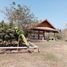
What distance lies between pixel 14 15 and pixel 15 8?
5.43ft

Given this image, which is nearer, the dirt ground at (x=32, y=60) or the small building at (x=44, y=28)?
the dirt ground at (x=32, y=60)

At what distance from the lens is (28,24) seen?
33156mm

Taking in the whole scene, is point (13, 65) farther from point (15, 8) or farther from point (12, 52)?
point (15, 8)

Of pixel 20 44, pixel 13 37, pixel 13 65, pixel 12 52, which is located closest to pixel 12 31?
pixel 13 37

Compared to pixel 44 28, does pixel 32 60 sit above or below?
below

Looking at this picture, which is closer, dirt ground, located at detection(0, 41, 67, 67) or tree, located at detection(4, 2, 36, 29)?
dirt ground, located at detection(0, 41, 67, 67)

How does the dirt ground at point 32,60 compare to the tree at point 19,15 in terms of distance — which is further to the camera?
the tree at point 19,15

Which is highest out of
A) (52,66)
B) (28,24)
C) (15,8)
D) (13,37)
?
(15,8)

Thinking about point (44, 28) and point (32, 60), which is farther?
point (44, 28)

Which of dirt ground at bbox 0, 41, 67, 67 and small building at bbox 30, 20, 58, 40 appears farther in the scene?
small building at bbox 30, 20, 58, 40

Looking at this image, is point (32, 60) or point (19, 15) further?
point (19, 15)

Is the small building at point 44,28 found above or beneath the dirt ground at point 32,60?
above

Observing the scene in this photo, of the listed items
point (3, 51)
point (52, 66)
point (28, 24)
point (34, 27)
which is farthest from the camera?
point (28, 24)

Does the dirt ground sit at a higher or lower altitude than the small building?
lower
